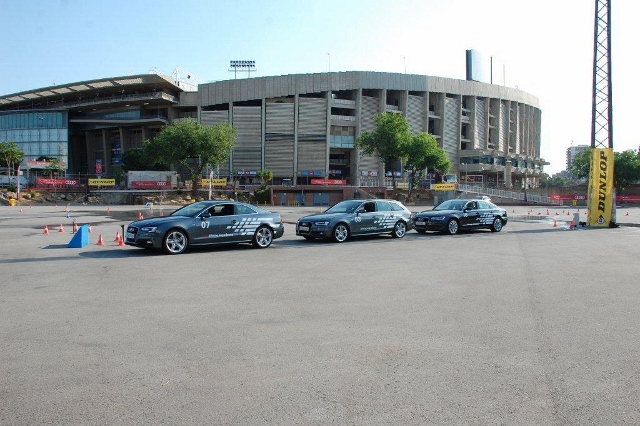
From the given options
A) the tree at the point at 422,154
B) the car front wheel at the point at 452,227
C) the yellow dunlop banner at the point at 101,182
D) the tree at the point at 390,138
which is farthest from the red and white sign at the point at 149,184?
the car front wheel at the point at 452,227

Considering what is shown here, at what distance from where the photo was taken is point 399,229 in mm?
19578

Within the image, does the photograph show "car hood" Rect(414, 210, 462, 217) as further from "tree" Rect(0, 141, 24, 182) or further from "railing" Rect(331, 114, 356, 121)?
"railing" Rect(331, 114, 356, 121)

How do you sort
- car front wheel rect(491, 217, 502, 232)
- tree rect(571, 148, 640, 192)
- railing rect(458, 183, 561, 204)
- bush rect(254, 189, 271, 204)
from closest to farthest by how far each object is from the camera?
car front wheel rect(491, 217, 502, 232)
bush rect(254, 189, 271, 204)
railing rect(458, 183, 561, 204)
tree rect(571, 148, 640, 192)

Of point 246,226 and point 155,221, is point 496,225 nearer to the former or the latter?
point 246,226

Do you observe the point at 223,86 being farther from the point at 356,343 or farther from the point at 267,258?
the point at 356,343

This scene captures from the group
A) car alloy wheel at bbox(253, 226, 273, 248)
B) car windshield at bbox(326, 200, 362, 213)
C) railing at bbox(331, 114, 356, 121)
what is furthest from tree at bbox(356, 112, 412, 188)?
car alloy wheel at bbox(253, 226, 273, 248)

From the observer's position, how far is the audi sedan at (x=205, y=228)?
13984 millimetres

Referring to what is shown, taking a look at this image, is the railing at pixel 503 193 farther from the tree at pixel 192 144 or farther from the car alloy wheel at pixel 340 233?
the car alloy wheel at pixel 340 233

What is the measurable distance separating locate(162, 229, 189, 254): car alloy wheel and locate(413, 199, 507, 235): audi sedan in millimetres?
10501

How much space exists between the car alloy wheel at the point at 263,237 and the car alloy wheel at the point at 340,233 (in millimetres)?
2449

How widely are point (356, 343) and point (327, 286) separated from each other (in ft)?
12.1

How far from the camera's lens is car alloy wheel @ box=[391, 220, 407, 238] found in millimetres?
19484

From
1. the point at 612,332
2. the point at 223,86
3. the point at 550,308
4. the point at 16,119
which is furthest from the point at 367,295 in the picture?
the point at 16,119

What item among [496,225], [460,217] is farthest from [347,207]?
[496,225]
